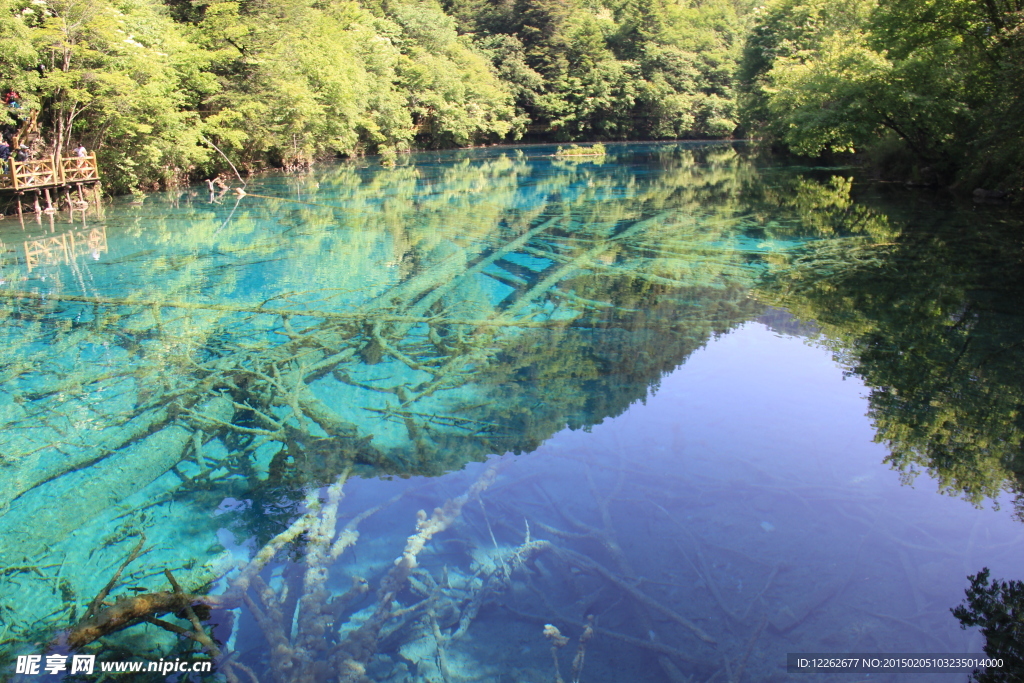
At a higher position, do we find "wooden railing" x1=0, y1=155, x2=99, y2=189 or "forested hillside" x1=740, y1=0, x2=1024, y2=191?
"forested hillside" x1=740, y1=0, x2=1024, y2=191

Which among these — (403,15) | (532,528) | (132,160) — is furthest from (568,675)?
(403,15)

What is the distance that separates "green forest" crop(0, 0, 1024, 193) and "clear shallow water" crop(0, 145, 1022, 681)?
24.2 feet

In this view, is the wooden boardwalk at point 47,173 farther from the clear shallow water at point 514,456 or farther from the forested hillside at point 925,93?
the forested hillside at point 925,93

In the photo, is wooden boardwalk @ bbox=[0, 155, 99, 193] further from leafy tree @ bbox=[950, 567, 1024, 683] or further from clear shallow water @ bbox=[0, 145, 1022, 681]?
leafy tree @ bbox=[950, 567, 1024, 683]

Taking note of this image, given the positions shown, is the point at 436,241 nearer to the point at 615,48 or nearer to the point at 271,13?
the point at 271,13

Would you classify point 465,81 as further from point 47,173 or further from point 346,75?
point 47,173

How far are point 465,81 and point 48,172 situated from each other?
107 feet

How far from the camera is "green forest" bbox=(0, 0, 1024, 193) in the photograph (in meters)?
16.9

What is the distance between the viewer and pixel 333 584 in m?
4.10

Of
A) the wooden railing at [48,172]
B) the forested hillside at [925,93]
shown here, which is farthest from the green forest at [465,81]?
the wooden railing at [48,172]

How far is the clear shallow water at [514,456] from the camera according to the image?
12.5ft

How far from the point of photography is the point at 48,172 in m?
16.9

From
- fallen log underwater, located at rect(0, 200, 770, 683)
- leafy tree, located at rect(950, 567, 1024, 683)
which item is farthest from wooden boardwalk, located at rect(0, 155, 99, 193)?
leafy tree, located at rect(950, 567, 1024, 683)

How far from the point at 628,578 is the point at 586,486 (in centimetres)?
112
